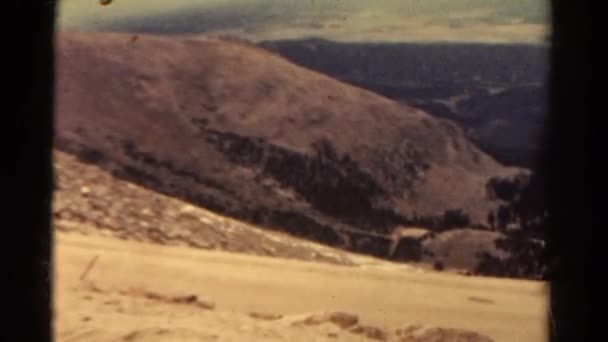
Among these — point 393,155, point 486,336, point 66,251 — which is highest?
point 393,155

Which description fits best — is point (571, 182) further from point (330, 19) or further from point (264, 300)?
point (264, 300)

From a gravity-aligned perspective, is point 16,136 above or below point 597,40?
below

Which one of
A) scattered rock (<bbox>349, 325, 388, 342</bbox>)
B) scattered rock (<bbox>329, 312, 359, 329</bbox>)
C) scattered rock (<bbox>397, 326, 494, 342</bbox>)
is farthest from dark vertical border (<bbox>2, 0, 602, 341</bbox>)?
scattered rock (<bbox>329, 312, 359, 329</bbox>)

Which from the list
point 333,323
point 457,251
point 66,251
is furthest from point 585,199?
point 66,251

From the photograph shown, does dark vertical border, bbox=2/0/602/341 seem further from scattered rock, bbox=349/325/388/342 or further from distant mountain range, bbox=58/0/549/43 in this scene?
scattered rock, bbox=349/325/388/342

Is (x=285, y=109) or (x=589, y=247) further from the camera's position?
(x=285, y=109)

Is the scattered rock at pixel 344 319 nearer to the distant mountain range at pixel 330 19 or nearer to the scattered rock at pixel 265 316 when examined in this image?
the scattered rock at pixel 265 316

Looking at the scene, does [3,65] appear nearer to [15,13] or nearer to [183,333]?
[15,13]

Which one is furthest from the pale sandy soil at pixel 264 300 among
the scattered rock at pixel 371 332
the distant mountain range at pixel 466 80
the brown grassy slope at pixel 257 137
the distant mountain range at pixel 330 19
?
the distant mountain range at pixel 330 19
